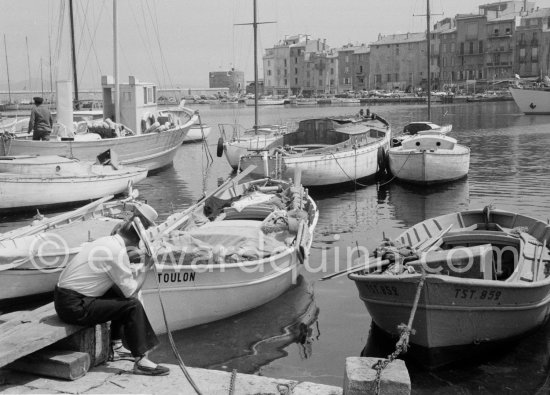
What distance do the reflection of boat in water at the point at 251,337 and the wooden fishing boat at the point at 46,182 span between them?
11.1 m

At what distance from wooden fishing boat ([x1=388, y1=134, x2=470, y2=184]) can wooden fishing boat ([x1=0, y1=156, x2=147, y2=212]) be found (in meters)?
11.8

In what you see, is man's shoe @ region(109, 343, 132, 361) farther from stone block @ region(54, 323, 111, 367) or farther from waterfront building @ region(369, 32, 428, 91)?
waterfront building @ region(369, 32, 428, 91)

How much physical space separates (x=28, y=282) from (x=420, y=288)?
6.90 metres

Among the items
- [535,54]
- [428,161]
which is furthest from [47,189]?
[535,54]

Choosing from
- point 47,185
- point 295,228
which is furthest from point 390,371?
point 47,185

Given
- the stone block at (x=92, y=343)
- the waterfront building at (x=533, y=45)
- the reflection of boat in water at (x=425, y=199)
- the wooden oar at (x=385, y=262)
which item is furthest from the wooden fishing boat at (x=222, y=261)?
the waterfront building at (x=533, y=45)

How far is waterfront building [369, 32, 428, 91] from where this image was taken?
14488 cm

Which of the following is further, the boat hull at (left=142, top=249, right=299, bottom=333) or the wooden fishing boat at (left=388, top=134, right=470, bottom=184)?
the wooden fishing boat at (left=388, top=134, right=470, bottom=184)

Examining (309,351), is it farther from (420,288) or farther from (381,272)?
(420,288)

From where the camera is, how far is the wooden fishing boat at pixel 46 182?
792 inches

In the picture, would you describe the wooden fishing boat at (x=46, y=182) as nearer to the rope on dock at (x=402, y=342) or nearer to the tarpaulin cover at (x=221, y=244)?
the tarpaulin cover at (x=221, y=244)

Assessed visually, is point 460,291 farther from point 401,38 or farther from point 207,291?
point 401,38

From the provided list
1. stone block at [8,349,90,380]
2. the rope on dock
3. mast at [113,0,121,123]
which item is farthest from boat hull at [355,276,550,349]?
mast at [113,0,121,123]

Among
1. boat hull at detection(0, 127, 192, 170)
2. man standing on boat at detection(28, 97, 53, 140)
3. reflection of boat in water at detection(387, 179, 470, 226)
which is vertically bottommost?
reflection of boat in water at detection(387, 179, 470, 226)
